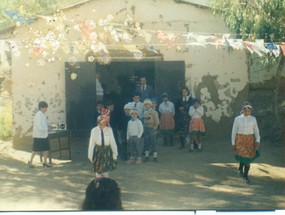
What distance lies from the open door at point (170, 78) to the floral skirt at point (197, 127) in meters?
0.61

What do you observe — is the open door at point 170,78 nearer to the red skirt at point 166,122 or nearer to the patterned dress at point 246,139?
the red skirt at point 166,122

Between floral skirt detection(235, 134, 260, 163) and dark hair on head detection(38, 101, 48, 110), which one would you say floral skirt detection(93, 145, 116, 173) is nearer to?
dark hair on head detection(38, 101, 48, 110)

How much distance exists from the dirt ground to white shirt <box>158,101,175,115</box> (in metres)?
0.65

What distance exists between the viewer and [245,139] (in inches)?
228

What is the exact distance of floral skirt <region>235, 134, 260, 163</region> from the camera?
5.74 m

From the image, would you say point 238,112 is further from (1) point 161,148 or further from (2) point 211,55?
(1) point 161,148

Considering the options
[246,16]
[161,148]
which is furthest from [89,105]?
[246,16]

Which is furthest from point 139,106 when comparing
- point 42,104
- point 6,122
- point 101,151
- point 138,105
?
point 6,122

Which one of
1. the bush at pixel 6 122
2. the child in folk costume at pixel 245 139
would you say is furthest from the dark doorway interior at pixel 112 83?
the child in folk costume at pixel 245 139

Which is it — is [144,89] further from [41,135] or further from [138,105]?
[41,135]

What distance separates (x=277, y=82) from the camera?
6.69m

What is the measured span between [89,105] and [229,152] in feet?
7.94

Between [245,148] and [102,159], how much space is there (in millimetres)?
2078

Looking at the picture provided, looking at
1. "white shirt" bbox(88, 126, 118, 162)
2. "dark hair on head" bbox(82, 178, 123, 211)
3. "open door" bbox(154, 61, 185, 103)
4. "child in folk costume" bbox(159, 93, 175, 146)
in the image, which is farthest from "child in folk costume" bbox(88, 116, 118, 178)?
"dark hair on head" bbox(82, 178, 123, 211)
